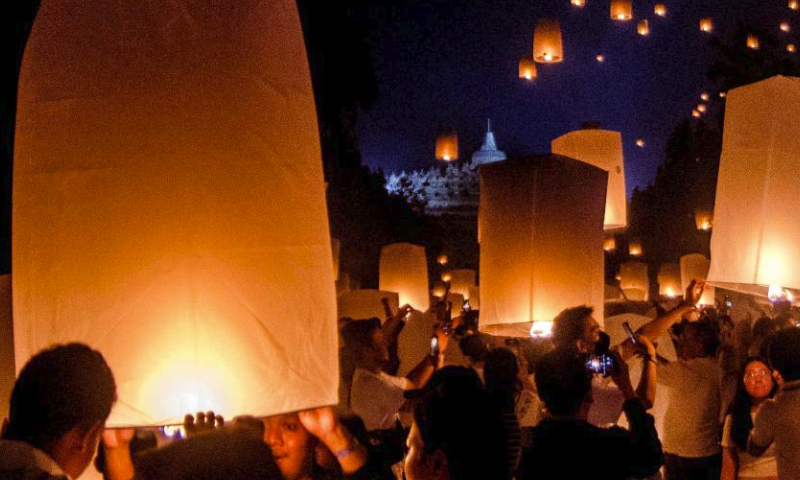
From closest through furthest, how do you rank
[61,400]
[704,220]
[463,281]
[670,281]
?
[61,400], [670,281], [463,281], [704,220]

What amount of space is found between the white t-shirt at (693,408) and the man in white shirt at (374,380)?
5.97ft

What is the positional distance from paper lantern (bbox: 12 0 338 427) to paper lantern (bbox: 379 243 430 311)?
11.9 m

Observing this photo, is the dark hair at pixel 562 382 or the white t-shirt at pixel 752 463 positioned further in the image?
the white t-shirt at pixel 752 463

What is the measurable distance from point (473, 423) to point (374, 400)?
10.5 ft

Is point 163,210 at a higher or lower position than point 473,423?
higher

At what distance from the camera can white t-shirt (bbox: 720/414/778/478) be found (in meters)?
6.02

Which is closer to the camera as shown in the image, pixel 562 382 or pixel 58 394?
pixel 58 394

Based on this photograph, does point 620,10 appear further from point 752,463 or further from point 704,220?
point 704,220

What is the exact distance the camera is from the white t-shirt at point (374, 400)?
6352 millimetres

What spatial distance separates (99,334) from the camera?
285 cm

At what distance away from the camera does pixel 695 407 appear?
7.25 meters

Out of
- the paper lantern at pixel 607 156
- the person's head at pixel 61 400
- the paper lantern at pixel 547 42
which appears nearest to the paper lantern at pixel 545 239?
the paper lantern at pixel 607 156

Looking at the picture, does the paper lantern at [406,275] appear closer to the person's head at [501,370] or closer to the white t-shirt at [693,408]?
the white t-shirt at [693,408]

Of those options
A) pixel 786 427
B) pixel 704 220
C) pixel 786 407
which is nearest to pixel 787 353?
pixel 786 407
